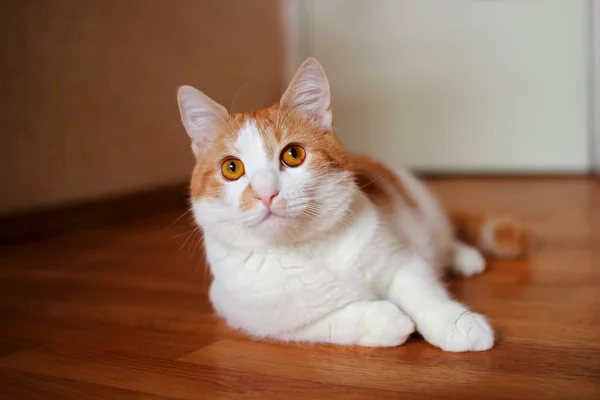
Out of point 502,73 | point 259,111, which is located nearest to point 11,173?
point 259,111

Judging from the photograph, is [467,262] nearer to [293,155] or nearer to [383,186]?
[383,186]

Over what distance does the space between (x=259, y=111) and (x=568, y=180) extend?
2.82 metres

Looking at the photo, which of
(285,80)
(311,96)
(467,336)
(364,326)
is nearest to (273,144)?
(311,96)

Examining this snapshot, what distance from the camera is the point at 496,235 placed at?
6.18 feet

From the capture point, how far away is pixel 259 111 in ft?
4.35

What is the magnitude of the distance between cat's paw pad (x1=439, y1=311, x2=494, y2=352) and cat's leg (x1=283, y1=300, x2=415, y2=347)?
7cm

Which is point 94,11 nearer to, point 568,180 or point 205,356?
point 205,356

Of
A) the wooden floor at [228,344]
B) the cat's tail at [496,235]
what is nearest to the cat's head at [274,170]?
the wooden floor at [228,344]

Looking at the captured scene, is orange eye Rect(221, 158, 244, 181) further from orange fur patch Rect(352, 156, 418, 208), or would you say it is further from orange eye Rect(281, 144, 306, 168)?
orange fur patch Rect(352, 156, 418, 208)

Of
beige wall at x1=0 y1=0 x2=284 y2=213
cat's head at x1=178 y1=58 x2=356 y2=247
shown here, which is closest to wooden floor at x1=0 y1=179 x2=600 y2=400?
cat's head at x1=178 y1=58 x2=356 y2=247

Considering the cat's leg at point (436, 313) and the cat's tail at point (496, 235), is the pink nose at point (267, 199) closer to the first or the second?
the cat's leg at point (436, 313)

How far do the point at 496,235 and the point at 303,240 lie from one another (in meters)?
0.85

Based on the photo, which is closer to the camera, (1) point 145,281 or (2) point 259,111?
(2) point 259,111

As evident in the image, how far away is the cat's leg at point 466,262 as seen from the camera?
1.76 m
